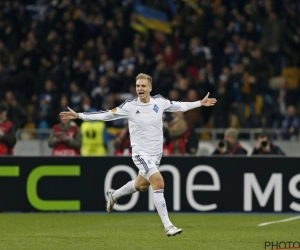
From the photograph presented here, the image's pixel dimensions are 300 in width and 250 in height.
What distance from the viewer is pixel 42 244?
506 inches

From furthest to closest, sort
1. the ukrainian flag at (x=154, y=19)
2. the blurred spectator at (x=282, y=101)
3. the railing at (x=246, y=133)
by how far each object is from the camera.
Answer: the ukrainian flag at (x=154, y=19)
the blurred spectator at (x=282, y=101)
the railing at (x=246, y=133)

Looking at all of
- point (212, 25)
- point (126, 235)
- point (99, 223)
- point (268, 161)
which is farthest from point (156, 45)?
point (126, 235)

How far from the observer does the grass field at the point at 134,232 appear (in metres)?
12.7

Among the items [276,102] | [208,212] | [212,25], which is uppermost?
[212,25]

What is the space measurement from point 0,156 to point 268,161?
174 inches

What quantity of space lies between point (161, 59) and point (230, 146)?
6149 millimetres

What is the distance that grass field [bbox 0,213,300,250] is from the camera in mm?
12727

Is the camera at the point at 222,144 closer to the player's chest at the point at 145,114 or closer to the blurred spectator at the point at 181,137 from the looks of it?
the blurred spectator at the point at 181,137

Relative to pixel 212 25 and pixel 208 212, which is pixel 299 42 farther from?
pixel 208 212

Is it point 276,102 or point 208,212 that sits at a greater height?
point 276,102

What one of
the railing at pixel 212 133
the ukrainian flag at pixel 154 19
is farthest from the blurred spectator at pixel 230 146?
the ukrainian flag at pixel 154 19

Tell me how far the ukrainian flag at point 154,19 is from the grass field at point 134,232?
967 centimetres

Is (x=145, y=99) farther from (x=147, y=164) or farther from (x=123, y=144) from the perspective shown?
(x=123, y=144)

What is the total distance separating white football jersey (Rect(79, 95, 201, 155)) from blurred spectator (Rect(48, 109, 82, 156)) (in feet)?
15.7
